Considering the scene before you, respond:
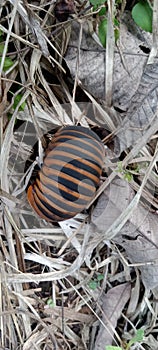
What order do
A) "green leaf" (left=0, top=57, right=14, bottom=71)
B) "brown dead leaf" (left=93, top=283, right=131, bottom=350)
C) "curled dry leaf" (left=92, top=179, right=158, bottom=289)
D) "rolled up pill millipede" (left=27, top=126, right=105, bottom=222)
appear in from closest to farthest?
"rolled up pill millipede" (left=27, top=126, right=105, bottom=222), "green leaf" (left=0, top=57, right=14, bottom=71), "curled dry leaf" (left=92, top=179, right=158, bottom=289), "brown dead leaf" (left=93, top=283, right=131, bottom=350)

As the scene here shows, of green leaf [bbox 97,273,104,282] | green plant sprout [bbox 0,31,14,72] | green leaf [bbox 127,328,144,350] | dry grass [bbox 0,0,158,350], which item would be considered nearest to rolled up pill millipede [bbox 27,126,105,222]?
dry grass [bbox 0,0,158,350]

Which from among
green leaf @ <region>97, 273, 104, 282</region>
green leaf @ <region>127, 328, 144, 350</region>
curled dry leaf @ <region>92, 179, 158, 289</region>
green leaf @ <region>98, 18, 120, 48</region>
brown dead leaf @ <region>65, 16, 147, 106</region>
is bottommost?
green leaf @ <region>127, 328, 144, 350</region>

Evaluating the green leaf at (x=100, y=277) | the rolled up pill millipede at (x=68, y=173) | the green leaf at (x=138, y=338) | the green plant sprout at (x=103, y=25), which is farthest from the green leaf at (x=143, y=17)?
the green leaf at (x=138, y=338)

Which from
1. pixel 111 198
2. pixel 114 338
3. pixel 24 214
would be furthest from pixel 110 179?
pixel 114 338

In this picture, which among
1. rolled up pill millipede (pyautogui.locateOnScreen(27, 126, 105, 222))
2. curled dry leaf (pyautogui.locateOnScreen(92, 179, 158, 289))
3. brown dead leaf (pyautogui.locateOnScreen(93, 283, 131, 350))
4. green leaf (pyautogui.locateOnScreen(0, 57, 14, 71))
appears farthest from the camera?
brown dead leaf (pyautogui.locateOnScreen(93, 283, 131, 350))

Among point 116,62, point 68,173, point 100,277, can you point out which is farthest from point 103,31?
point 100,277

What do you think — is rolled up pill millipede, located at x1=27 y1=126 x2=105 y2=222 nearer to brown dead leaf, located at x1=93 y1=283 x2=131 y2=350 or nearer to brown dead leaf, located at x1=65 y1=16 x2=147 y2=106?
brown dead leaf, located at x1=65 y1=16 x2=147 y2=106

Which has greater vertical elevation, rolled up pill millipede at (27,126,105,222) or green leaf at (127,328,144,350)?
rolled up pill millipede at (27,126,105,222)
